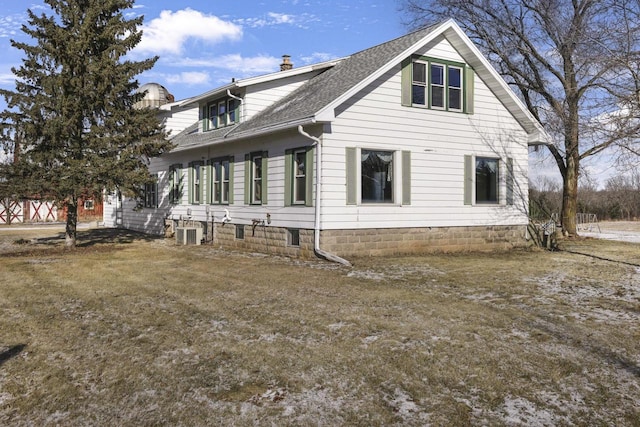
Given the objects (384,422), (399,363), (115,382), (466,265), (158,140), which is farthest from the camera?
(158,140)

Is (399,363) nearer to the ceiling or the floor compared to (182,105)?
nearer to the floor

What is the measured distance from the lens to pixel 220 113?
17.4 metres

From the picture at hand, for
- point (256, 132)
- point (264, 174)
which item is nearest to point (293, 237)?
point (264, 174)

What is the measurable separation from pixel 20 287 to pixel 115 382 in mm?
5443

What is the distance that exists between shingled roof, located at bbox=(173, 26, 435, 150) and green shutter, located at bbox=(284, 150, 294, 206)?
878 millimetres

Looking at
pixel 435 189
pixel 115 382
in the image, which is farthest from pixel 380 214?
pixel 115 382

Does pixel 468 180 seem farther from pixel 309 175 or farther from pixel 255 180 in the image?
pixel 255 180

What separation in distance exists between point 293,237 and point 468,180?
547 cm

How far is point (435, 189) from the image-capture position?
13.9 metres

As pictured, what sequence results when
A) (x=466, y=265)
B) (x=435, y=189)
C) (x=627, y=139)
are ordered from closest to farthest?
(x=627, y=139) < (x=466, y=265) < (x=435, y=189)

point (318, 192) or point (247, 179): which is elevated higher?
point (247, 179)

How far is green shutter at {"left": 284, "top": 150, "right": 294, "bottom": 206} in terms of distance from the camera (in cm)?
1305

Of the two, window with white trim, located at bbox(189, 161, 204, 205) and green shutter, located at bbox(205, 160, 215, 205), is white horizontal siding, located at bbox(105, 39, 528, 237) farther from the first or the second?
window with white trim, located at bbox(189, 161, 204, 205)

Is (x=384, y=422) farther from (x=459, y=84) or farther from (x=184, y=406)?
(x=459, y=84)
